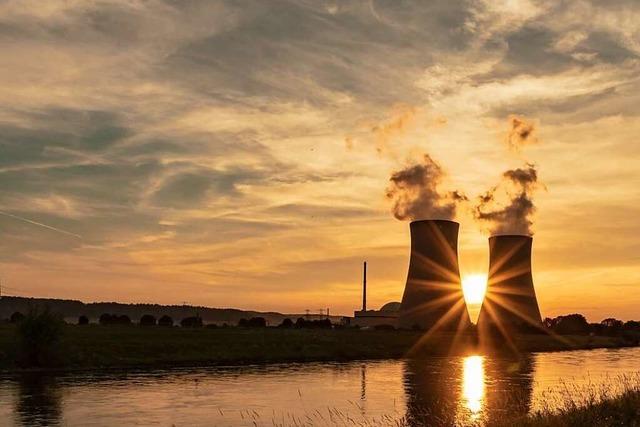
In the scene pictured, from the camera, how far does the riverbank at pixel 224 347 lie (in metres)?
34.3

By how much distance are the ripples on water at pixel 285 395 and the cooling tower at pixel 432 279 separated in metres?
23.7

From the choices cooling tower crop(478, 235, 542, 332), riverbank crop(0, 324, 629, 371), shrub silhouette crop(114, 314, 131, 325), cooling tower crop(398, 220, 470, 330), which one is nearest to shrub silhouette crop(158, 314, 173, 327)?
shrub silhouette crop(114, 314, 131, 325)

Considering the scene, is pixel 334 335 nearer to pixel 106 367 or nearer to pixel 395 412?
pixel 106 367

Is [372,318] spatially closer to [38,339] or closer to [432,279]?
[432,279]

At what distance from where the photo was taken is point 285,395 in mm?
24125

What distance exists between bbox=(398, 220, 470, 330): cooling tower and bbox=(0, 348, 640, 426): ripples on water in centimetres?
2374

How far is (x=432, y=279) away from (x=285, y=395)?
38466 mm

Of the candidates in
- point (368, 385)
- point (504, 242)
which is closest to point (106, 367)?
point (368, 385)

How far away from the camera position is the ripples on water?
738 inches

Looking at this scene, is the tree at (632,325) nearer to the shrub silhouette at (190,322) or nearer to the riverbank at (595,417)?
the shrub silhouette at (190,322)

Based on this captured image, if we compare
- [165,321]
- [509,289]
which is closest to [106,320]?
[165,321]

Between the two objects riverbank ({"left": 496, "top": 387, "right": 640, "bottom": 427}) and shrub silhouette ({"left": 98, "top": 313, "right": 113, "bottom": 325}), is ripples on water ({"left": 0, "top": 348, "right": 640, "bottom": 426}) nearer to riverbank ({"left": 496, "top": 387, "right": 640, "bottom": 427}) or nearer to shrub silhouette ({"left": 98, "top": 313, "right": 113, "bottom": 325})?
riverbank ({"left": 496, "top": 387, "right": 640, "bottom": 427})

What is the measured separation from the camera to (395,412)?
20078 mm

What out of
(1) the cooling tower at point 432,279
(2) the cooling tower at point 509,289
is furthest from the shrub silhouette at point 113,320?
(2) the cooling tower at point 509,289
